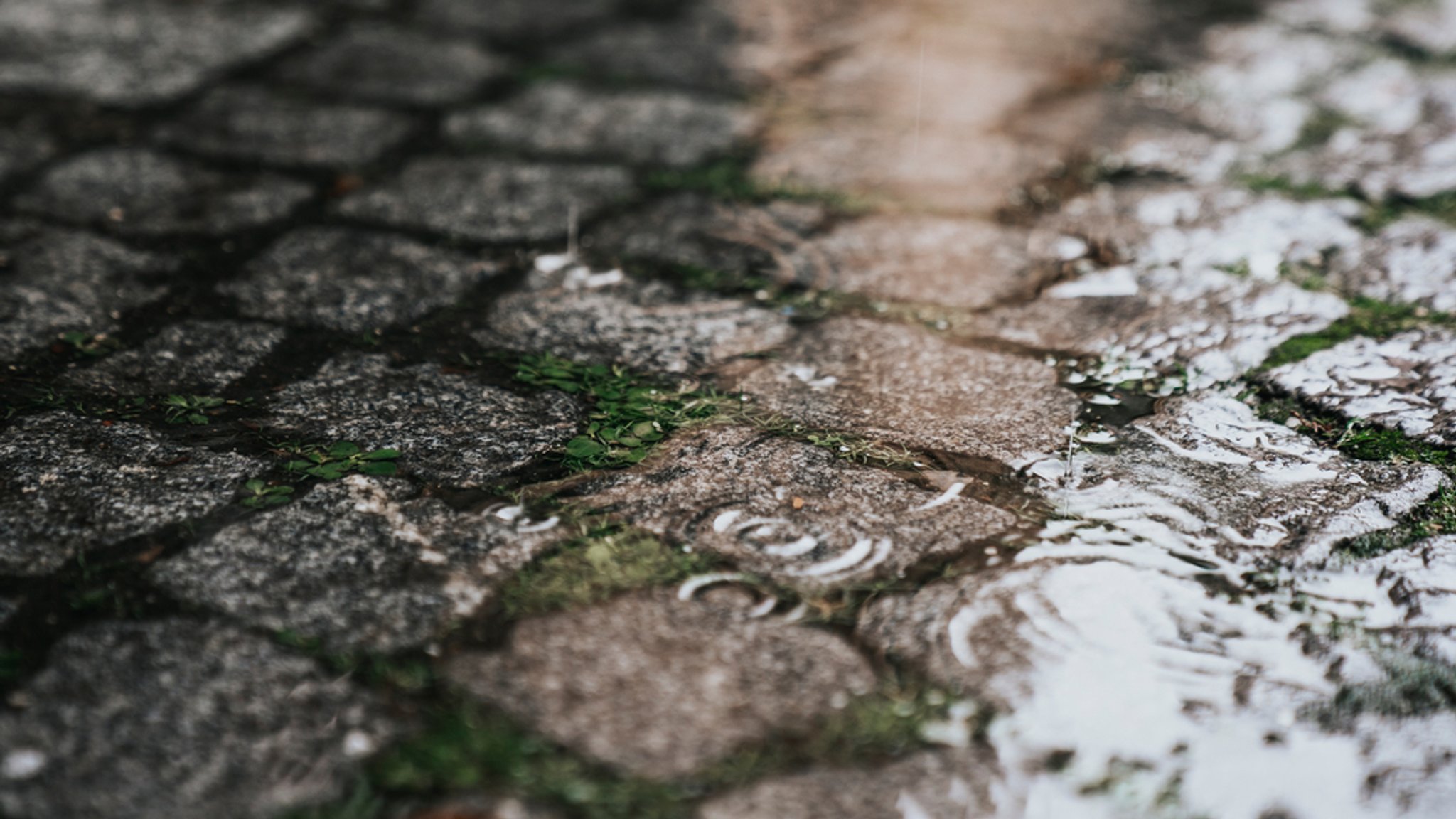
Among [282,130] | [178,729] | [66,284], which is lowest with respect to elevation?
[178,729]

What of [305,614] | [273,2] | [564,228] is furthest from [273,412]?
[273,2]

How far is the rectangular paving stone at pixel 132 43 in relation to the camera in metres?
2.55

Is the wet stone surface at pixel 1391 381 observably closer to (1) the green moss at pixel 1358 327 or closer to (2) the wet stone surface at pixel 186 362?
(1) the green moss at pixel 1358 327

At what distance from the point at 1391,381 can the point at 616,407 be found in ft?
3.66

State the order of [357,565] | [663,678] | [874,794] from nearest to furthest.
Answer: [874,794], [663,678], [357,565]

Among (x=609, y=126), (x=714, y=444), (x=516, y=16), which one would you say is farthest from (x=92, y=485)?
(x=516, y=16)

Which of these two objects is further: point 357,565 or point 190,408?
point 190,408

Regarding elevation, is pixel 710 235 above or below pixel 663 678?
above

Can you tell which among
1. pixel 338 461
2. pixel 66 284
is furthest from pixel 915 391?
pixel 66 284

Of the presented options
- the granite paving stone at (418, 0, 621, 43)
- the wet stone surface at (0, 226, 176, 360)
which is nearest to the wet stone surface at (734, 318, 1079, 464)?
the wet stone surface at (0, 226, 176, 360)

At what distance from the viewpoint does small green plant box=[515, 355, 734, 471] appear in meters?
1.47

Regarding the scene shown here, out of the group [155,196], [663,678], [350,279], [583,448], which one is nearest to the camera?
[663,678]

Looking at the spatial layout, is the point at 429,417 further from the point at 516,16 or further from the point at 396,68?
the point at 516,16

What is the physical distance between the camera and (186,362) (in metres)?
1.64
